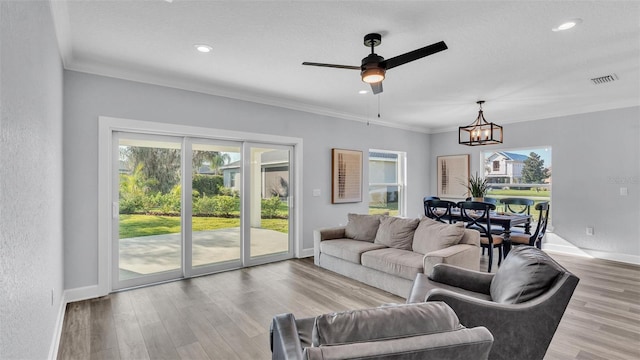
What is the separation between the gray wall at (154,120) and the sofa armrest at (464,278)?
3018mm

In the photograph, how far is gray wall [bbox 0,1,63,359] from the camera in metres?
1.12

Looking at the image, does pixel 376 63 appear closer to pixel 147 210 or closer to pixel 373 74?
pixel 373 74

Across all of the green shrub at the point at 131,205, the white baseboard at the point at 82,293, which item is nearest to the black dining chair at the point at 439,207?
the green shrub at the point at 131,205

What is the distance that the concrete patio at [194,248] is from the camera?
3.88m

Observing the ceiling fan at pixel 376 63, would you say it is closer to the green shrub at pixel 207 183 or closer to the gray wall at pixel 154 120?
the gray wall at pixel 154 120

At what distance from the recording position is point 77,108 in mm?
3432

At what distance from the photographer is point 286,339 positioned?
54.7 inches

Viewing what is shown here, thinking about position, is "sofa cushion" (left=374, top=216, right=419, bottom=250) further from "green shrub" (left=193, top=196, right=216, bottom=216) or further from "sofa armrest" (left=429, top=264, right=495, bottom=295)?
"green shrub" (left=193, top=196, right=216, bottom=216)

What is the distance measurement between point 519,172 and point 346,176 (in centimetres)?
365

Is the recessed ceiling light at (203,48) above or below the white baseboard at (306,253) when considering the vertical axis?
above

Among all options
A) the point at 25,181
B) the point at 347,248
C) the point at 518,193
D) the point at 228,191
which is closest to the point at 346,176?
the point at 347,248

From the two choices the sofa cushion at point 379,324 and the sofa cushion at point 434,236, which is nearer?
the sofa cushion at point 379,324

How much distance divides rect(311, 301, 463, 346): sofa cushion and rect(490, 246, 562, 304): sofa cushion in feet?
3.25

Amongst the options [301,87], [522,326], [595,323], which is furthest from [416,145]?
[522,326]
